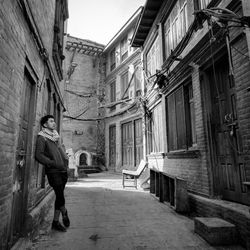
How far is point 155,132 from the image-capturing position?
345 inches

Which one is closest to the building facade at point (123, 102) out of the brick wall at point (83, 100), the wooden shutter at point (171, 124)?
the brick wall at point (83, 100)

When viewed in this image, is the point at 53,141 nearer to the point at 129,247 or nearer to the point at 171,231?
the point at 129,247

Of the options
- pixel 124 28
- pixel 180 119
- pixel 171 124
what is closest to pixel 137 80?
pixel 124 28

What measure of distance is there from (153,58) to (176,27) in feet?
8.73

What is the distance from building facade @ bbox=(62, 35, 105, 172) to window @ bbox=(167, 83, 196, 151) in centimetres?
1068

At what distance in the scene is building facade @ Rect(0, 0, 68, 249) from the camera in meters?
2.36

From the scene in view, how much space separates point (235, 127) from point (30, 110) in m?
3.70

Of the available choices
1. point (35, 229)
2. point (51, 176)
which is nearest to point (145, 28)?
point (51, 176)

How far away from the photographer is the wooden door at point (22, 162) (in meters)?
3.07

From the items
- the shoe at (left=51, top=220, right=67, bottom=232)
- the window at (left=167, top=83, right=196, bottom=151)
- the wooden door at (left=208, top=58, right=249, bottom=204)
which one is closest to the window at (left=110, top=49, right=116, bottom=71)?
the window at (left=167, top=83, right=196, bottom=151)

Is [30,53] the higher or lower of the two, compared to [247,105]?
higher

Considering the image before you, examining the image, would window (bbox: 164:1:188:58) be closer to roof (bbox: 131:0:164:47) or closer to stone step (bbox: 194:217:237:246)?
roof (bbox: 131:0:164:47)

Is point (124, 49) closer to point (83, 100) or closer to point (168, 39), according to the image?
point (83, 100)

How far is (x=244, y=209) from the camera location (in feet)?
10.5
